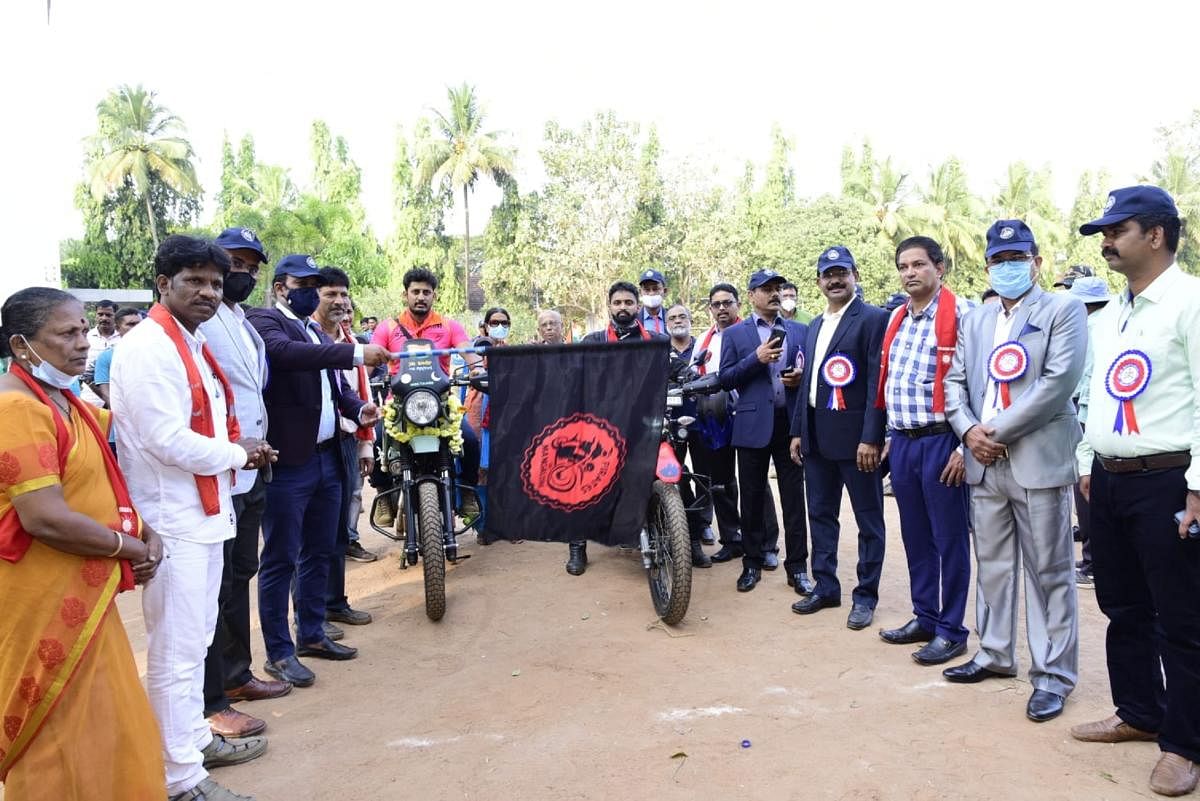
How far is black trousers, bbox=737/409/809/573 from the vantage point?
5598 millimetres

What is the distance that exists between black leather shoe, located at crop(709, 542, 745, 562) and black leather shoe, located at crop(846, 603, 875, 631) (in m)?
1.61

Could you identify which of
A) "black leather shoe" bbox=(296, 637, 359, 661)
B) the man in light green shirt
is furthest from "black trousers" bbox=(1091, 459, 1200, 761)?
"black leather shoe" bbox=(296, 637, 359, 661)

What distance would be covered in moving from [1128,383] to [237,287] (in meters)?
3.81

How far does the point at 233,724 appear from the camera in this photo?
3562mm

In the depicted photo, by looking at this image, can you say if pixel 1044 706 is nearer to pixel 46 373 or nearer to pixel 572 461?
pixel 572 461

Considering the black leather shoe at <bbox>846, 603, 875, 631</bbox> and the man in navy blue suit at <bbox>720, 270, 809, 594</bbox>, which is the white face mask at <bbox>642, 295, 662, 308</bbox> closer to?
the man in navy blue suit at <bbox>720, 270, 809, 594</bbox>

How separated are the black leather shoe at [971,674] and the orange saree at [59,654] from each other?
343 centimetres

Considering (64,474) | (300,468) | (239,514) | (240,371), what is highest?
(240,371)

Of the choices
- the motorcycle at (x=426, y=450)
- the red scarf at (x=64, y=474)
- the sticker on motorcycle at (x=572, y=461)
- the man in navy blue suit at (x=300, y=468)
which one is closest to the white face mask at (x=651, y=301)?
the motorcycle at (x=426, y=450)

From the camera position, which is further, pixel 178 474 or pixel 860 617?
pixel 860 617

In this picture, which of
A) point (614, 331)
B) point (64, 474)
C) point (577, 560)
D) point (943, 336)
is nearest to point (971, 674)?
point (943, 336)

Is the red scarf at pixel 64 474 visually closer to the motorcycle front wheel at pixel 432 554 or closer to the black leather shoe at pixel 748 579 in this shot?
the motorcycle front wheel at pixel 432 554

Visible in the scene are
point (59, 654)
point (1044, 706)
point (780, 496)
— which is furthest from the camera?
point (780, 496)

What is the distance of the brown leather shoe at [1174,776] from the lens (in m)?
2.90
